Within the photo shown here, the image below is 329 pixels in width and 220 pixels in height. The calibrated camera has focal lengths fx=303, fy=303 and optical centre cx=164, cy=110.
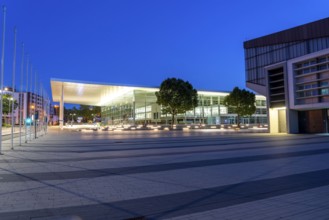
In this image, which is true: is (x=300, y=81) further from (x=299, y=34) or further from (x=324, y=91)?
(x=299, y=34)

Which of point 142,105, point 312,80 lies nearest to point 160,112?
point 142,105

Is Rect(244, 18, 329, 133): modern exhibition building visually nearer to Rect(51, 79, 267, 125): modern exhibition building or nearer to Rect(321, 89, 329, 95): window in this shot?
Rect(321, 89, 329, 95): window

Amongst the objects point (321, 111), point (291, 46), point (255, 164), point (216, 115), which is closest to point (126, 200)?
point (255, 164)

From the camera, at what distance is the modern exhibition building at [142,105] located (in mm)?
68688

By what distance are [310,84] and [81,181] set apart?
101ft

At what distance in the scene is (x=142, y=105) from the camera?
244 feet

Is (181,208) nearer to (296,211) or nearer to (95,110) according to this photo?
(296,211)

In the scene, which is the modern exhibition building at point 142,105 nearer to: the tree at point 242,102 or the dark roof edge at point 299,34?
the tree at point 242,102

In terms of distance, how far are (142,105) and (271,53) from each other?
1455 inches

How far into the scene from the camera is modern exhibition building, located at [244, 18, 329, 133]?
32.2m

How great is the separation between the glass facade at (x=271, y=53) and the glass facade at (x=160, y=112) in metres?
23.9

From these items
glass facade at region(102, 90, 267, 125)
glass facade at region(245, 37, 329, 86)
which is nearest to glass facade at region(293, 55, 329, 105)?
glass facade at region(245, 37, 329, 86)

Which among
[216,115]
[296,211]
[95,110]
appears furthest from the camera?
[95,110]

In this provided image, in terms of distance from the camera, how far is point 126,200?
21.8ft
